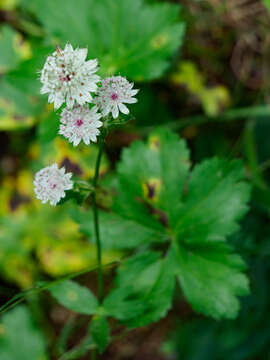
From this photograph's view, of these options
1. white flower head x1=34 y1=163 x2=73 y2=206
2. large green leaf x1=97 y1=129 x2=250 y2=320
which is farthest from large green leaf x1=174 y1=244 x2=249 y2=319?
white flower head x1=34 y1=163 x2=73 y2=206

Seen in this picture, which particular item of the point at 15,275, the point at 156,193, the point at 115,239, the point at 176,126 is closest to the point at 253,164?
the point at 176,126

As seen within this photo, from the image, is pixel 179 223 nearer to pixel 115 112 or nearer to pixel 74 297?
pixel 74 297

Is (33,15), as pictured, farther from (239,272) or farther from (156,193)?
(239,272)

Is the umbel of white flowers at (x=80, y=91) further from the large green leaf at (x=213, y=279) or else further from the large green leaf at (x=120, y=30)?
the large green leaf at (x=120, y=30)

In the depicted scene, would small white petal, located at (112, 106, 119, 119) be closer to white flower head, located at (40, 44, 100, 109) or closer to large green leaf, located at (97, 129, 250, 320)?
white flower head, located at (40, 44, 100, 109)

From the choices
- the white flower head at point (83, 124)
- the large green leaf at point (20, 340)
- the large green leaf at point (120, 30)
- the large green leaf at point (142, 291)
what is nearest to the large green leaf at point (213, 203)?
the large green leaf at point (142, 291)
